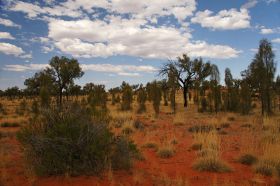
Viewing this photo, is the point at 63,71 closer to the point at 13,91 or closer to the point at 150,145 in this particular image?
the point at 150,145

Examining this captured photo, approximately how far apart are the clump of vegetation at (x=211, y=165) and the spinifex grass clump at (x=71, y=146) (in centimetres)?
188

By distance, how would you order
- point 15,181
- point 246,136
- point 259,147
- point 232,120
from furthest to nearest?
point 232,120 < point 246,136 < point 259,147 < point 15,181

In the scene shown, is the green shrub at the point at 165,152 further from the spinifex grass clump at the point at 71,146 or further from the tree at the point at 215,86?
the tree at the point at 215,86

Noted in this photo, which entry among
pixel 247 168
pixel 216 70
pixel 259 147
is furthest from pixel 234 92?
pixel 247 168

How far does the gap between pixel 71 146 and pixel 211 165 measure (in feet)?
12.2

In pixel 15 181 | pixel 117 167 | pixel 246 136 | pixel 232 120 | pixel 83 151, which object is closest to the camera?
pixel 15 181

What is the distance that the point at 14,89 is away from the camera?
2680 inches

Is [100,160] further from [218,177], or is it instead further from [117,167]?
[218,177]

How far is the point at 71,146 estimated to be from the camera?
7.27m

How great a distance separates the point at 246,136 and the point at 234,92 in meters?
16.8

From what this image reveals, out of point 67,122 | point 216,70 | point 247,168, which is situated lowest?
point 247,168

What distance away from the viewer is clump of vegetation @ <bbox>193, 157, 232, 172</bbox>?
796 cm

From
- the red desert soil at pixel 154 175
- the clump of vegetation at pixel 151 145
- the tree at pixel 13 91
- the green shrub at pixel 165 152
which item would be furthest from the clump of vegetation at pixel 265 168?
the tree at pixel 13 91

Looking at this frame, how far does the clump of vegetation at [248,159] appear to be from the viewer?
8.70m
